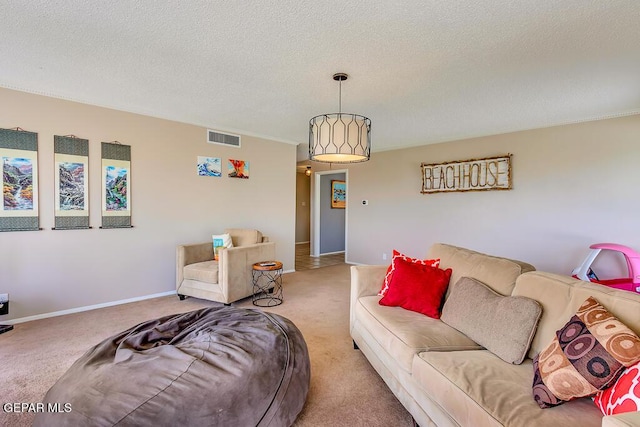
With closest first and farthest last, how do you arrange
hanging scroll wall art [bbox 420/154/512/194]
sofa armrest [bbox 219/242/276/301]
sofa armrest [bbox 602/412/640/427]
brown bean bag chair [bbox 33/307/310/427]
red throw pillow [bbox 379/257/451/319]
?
sofa armrest [bbox 602/412/640/427]
brown bean bag chair [bbox 33/307/310/427]
red throw pillow [bbox 379/257/451/319]
sofa armrest [bbox 219/242/276/301]
hanging scroll wall art [bbox 420/154/512/194]

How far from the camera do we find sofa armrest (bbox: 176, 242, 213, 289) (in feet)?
12.3

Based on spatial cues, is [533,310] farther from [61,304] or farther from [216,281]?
[61,304]

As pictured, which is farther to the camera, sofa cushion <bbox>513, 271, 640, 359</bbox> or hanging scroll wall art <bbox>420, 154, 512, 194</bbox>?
hanging scroll wall art <bbox>420, 154, 512, 194</bbox>

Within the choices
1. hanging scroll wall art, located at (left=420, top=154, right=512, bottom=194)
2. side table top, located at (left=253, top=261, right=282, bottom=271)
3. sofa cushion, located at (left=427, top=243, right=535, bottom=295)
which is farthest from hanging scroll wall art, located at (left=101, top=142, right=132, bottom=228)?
hanging scroll wall art, located at (left=420, top=154, right=512, bottom=194)

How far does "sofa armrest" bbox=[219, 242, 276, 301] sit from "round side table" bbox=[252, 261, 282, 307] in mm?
101

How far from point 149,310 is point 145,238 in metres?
0.91

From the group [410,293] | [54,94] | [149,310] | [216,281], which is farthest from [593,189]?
[54,94]

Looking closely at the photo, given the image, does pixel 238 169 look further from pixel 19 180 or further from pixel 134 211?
pixel 19 180

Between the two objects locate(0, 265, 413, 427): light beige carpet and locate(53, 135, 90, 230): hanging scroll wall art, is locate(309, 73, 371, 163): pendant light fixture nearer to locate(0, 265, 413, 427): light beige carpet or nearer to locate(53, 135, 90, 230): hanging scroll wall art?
locate(0, 265, 413, 427): light beige carpet

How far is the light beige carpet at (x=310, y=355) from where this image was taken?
1.79 metres

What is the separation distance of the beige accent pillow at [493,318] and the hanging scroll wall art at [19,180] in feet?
13.0

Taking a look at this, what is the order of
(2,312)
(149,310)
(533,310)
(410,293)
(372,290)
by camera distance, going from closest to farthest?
(533,310), (410,293), (372,290), (2,312), (149,310)

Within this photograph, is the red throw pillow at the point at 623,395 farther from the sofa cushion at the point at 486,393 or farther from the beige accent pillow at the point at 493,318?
the beige accent pillow at the point at 493,318

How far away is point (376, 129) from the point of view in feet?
14.8
